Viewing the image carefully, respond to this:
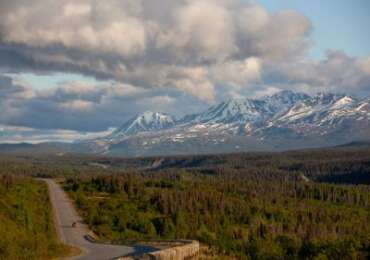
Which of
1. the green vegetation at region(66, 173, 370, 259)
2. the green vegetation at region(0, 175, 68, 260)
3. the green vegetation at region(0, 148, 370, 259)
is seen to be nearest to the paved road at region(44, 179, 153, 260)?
the green vegetation at region(0, 175, 68, 260)

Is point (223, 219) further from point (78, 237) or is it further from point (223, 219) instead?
point (78, 237)

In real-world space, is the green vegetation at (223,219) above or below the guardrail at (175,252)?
below

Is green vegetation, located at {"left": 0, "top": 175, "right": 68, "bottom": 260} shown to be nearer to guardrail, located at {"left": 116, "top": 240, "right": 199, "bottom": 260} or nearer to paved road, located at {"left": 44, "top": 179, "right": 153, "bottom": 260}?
paved road, located at {"left": 44, "top": 179, "right": 153, "bottom": 260}

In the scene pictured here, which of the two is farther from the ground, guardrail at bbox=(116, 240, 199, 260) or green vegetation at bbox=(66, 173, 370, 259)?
guardrail at bbox=(116, 240, 199, 260)

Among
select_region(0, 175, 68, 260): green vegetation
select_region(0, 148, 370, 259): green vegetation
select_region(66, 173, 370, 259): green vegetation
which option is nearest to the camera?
select_region(0, 175, 68, 260): green vegetation

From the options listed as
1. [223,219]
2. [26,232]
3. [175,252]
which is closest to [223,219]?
[223,219]

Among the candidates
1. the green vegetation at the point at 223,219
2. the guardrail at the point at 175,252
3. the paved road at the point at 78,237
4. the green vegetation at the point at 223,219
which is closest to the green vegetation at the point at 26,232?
the paved road at the point at 78,237

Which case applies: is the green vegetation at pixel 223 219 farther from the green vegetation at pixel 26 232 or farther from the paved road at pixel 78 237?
the green vegetation at pixel 26 232

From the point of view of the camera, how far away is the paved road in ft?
163

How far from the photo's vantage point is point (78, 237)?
67.3m

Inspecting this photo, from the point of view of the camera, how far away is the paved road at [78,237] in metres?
49.6

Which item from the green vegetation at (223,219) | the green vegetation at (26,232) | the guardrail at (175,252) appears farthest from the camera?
the green vegetation at (223,219)

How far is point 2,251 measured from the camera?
43844 millimetres

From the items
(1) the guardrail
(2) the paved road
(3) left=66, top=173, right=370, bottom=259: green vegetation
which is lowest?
(3) left=66, top=173, right=370, bottom=259: green vegetation
